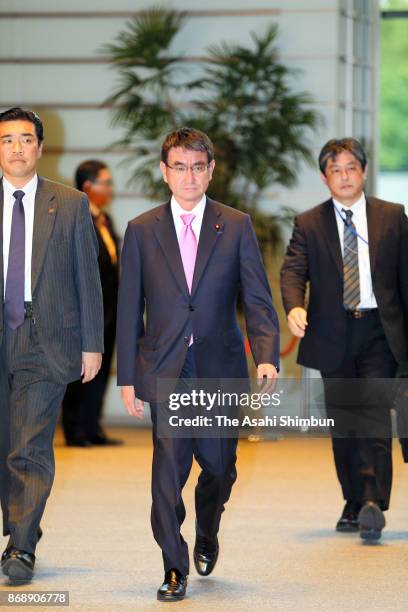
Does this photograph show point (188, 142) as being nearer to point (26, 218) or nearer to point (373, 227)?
point (26, 218)

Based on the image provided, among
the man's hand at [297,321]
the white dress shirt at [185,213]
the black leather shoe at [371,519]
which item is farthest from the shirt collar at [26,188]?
the black leather shoe at [371,519]

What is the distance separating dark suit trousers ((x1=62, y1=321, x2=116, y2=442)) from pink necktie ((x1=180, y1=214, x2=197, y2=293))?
3.99 meters

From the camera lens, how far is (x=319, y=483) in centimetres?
725

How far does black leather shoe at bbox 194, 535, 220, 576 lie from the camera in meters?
4.80

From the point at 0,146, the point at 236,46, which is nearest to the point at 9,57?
the point at 236,46

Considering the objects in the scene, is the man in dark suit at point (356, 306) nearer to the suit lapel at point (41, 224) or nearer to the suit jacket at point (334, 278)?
the suit jacket at point (334, 278)

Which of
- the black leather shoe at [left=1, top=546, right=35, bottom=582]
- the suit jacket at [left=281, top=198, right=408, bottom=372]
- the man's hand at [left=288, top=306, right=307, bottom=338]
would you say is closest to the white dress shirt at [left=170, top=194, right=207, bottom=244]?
the man's hand at [left=288, top=306, right=307, bottom=338]

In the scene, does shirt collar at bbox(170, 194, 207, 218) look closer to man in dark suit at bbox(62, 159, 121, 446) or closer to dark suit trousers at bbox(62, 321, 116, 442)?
man in dark suit at bbox(62, 159, 121, 446)

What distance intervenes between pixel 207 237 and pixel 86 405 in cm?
427

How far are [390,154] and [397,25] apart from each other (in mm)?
1017

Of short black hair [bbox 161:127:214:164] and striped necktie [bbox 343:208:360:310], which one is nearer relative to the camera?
short black hair [bbox 161:127:214:164]

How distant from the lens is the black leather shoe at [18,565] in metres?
4.63

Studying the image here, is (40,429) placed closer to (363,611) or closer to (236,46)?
(363,611)

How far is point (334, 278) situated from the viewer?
18.5 ft
